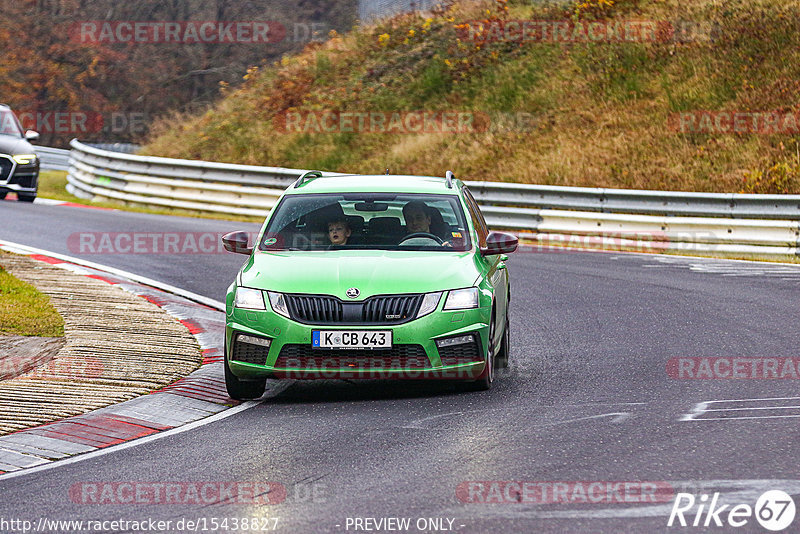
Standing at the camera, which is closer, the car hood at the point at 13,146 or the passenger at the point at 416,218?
the passenger at the point at 416,218

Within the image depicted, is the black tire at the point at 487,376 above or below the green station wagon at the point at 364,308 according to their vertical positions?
below

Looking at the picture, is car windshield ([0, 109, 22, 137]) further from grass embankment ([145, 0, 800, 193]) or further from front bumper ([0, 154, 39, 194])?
grass embankment ([145, 0, 800, 193])

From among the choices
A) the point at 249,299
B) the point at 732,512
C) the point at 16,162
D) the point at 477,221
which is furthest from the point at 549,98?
the point at 732,512

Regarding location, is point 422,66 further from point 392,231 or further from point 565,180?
point 392,231

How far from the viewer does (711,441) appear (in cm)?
725

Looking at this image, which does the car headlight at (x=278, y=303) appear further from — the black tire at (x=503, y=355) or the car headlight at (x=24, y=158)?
the car headlight at (x=24, y=158)

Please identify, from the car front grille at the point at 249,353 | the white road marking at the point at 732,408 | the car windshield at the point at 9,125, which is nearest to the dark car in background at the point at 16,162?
the car windshield at the point at 9,125

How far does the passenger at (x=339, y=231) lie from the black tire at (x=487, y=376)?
1.40 meters

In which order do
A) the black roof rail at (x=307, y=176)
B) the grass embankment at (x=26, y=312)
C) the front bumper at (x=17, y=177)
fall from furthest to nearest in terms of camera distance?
the front bumper at (x=17, y=177) < the grass embankment at (x=26, y=312) < the black roof rail at (x=307, y=176)

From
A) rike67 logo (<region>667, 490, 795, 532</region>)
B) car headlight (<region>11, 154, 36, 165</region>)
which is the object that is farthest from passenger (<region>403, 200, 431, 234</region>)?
car headlight (<region>11, 154, 36, 165</region>)

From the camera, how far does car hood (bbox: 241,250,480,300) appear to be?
28.4 ft

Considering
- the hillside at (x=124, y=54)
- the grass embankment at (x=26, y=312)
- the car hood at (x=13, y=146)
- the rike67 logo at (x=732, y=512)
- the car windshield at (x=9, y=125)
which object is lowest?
the rike67 logo at (x=732, y=512)

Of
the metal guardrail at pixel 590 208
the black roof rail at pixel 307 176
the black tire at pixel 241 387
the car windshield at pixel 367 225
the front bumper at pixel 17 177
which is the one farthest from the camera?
the front bumper at pixel 17 177

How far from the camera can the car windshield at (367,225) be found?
31.5 ft
